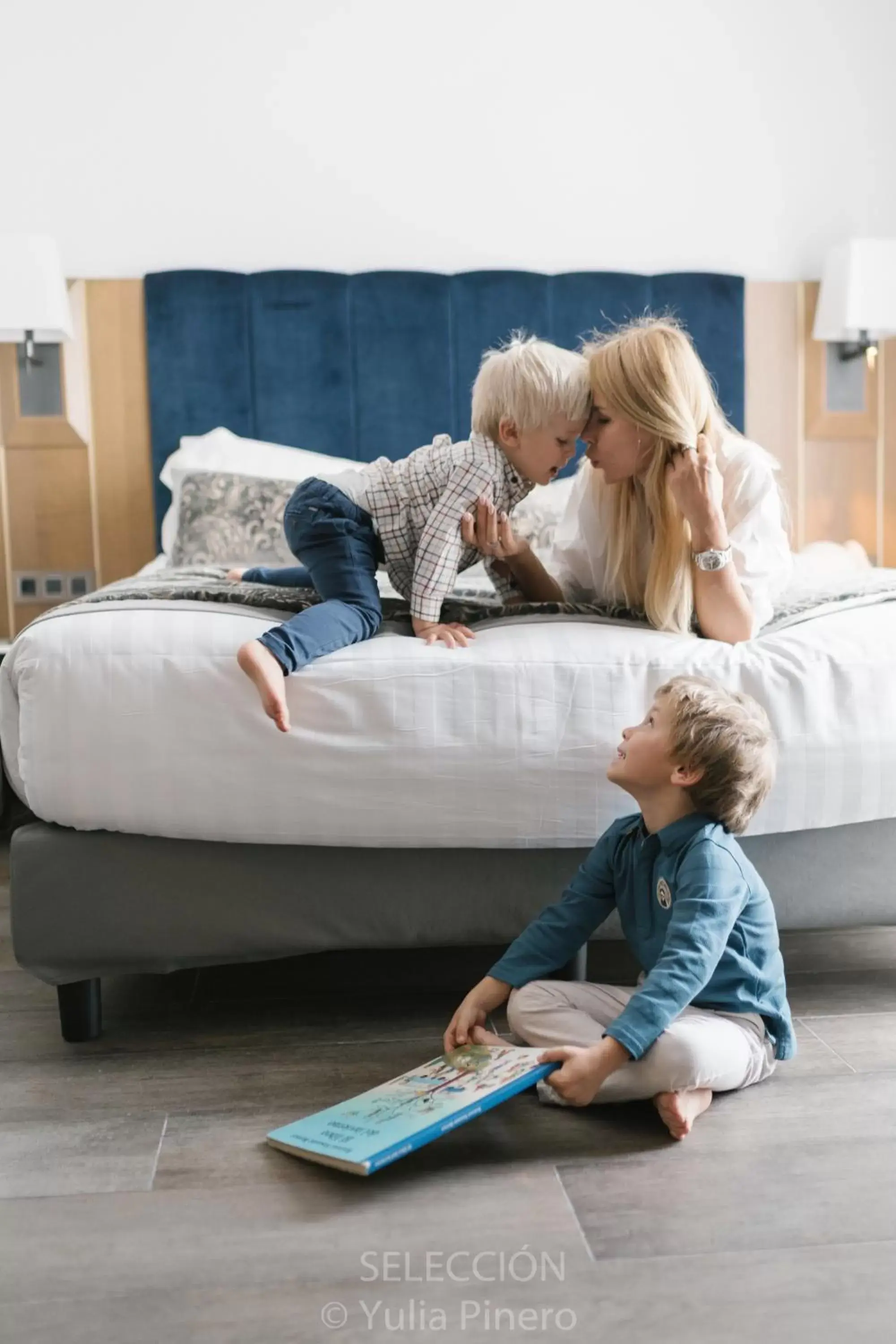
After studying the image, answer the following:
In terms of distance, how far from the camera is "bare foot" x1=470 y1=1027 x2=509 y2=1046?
1.46m

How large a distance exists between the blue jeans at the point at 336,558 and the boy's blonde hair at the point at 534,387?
0.26 metres

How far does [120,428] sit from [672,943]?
2658mm

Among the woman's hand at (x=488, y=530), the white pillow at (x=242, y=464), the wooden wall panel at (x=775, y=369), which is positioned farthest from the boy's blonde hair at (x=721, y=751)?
the wooden wall panel at (x=775, y=369)

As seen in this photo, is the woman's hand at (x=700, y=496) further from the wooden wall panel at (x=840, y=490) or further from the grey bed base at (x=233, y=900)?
the wooden wall panel at (x=840, y=490)

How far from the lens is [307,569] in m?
1.92

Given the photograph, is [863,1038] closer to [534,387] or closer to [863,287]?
[534,387]

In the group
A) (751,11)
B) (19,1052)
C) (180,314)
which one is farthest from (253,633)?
(751,11)

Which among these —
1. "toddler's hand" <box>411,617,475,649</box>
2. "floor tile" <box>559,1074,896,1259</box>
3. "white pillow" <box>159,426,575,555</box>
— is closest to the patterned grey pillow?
"white pillow" <box>159,426,575,555</box>

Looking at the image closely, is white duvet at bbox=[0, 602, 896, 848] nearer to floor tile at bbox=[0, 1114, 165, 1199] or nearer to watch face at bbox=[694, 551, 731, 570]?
watch face at bbox=[694, 551, 731, 570]

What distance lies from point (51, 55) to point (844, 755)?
304 centimetres

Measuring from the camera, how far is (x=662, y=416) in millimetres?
1728

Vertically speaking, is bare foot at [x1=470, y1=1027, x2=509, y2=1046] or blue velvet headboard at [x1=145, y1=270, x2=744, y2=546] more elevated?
blue velvet headboard at [x1=145, y1=270, x2=744, y2=546]

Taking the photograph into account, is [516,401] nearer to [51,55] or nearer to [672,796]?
[672,796]

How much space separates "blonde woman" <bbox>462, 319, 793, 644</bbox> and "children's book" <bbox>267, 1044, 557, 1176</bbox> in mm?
660
